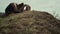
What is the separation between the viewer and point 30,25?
441cm

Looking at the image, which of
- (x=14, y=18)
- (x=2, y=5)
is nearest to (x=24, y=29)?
(x=14, y=18)

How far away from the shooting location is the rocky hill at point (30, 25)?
4.14m

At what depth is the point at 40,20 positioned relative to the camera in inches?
188

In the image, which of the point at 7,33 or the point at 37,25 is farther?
the point at 37,25

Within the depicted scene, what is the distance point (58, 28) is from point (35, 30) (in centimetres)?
56

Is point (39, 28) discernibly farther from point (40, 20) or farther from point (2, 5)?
point (2, 5)

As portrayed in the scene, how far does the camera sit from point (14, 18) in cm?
→ 479

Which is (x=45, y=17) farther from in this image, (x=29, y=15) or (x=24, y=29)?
(x=24, y=29)

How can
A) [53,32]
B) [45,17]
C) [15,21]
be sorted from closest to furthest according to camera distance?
[53,32]
[15,21]
[45,17]

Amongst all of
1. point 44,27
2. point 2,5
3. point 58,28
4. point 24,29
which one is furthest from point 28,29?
point 2,5

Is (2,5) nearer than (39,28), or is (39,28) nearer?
(39,28)

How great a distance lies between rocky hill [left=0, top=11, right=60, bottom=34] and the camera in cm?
414

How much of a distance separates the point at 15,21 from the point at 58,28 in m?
0.94

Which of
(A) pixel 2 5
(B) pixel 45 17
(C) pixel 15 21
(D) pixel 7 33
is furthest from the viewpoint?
(A) pixel 2 5
